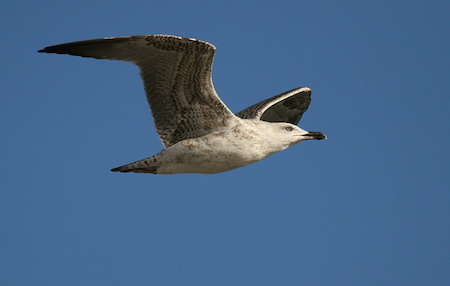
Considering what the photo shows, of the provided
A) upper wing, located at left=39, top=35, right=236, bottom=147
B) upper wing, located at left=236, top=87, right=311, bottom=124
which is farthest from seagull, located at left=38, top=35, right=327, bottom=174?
upper wing, located at left=236, top=87, right=311, bottom=124

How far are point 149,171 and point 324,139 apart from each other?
3.05 metres

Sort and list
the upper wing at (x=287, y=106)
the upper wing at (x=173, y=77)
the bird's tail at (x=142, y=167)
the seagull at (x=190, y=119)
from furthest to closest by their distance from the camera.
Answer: the upper wing at (x=287, y=106), the bird's tail at (x=142, y=167), the seagull at (x=190, y=119), the upper wing at (x=173, y=77)

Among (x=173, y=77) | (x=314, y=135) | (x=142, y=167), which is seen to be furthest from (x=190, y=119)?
(x=314, y=135)

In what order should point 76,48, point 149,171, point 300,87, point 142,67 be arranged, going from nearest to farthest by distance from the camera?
1. point 76,48
2. point 142,67
3. point 149,171
4. point 300,87

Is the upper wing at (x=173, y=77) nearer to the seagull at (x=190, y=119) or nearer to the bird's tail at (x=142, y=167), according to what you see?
the seagull at (x=190, y=119)

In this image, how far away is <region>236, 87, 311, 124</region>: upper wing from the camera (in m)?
14.3

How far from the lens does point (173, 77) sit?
11.1 metres

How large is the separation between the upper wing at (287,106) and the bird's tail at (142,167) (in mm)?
2871

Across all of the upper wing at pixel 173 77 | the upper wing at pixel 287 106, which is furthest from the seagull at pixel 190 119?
the upper wing at pixel 287 106

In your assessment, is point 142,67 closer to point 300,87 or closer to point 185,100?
point 185,100

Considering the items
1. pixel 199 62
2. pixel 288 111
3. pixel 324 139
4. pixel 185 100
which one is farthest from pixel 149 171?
pixel 288 111

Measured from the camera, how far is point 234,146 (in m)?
11.3

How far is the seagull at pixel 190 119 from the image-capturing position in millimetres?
10555

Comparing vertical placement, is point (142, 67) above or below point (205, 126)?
above
